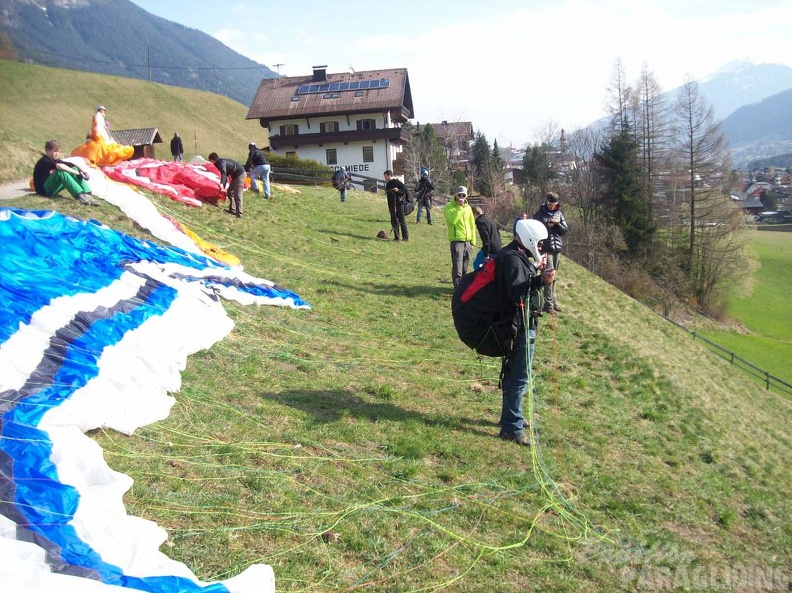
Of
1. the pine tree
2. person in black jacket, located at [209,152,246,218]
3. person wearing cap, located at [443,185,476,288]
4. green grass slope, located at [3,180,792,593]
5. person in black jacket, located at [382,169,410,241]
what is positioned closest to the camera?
green grass slope, located at [3,180,792,593]

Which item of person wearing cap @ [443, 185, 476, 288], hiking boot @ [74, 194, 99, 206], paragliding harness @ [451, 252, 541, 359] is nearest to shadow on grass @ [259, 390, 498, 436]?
paragliding harness @ [451, 252, 541, 359]

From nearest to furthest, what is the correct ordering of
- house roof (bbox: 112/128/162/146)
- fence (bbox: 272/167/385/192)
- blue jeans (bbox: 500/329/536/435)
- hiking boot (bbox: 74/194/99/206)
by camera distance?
blue jeans (bbox: 500/329/536/435) → hiking boot (bbox: 74/194/99/206) → fence (bbox: 272/167/385/192) → house roof (bbox: 112/128/162/146)

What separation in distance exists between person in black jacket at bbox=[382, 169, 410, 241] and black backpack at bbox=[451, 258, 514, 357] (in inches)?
426

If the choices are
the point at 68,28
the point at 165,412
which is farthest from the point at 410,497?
the point at 68,28

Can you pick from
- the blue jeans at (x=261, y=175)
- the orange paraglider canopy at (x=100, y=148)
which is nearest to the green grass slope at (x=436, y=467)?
the orange paraglider canopy at (x=100, y=148)

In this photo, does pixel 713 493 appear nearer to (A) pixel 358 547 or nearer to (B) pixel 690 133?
(A) pixel 358 547

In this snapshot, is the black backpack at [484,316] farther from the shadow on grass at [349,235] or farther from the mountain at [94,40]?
the mountain at [94,40]

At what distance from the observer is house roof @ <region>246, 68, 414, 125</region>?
157 ft

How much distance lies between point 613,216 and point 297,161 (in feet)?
74.3

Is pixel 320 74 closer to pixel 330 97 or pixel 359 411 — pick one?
pixel 330 97

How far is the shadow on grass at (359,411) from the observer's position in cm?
641

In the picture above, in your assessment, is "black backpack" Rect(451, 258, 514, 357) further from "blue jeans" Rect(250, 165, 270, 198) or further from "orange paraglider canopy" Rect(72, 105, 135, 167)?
"blue jeans" Rect(250, 165, 270, 198)

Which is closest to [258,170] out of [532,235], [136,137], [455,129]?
[532,235]

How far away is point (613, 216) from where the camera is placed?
44250 millimetres
